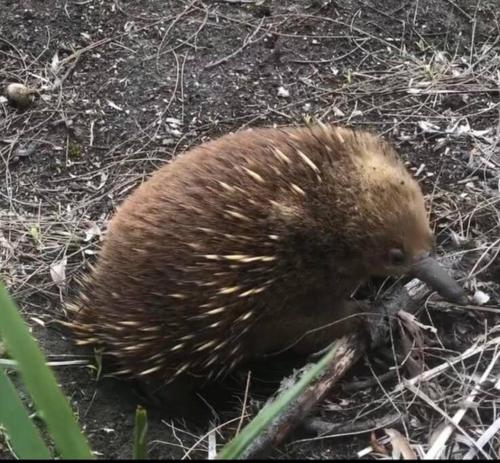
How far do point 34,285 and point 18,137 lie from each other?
0.92m

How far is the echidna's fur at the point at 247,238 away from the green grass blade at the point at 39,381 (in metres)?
1.15

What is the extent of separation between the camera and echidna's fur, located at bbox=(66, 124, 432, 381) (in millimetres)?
2658

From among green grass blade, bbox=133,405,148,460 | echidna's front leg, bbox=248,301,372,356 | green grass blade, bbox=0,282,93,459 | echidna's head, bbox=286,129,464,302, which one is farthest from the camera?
echidna's front leg, bbox=248,301,372,356

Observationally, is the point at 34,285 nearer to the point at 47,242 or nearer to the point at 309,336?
the point at 47,242

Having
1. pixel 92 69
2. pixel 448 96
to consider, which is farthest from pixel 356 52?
pixel 92 69

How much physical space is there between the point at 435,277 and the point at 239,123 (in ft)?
4.95

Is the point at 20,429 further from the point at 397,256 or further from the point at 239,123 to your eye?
the point at 239,123

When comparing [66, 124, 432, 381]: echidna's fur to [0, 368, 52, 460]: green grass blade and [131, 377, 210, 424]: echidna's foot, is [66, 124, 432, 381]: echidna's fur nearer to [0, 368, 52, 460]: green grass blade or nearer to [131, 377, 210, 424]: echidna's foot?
[131, 377, 210, 424]: echidna's foot

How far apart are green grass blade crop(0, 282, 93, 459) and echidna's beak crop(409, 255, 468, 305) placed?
1526 mm

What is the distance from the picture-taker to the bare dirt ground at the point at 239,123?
282cm

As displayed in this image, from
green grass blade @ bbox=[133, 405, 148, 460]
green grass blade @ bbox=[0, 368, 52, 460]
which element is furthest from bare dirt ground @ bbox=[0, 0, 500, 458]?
green grass blade @ bbox=[0, 368, 52, 460]

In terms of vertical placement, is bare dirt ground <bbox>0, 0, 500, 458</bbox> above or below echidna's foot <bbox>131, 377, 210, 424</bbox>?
above

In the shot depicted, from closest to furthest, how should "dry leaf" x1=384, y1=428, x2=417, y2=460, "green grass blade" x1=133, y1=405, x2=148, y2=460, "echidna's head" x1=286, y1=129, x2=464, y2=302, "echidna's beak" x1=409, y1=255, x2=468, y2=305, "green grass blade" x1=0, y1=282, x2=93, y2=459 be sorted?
1. "green grass blade" x1=0, y1=282, x2=93, y2=459
2. "green grass blade" x1=133, y1=405, x2=148, y2=460
3. "dry leaf" x1=384, y1=428, x2=417, y2=460
4. "echidna's head" x1=286, y1=129, x2=464, y2=302
5. "echidna's beak" x1=409, y1=255, x2=468, y2=305

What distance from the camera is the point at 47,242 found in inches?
138
